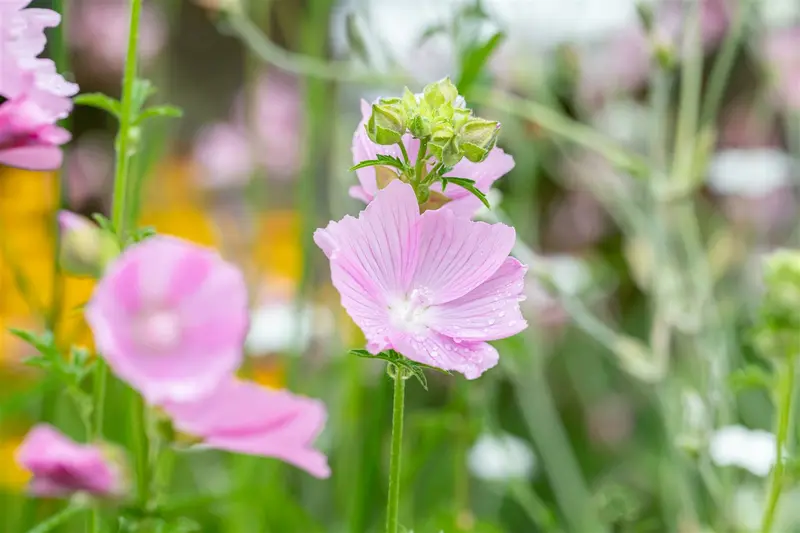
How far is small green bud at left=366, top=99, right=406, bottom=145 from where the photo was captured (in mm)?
317

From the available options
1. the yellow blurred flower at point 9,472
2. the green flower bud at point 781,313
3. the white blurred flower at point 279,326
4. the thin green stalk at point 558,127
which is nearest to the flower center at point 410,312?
the green flower bud at point 781,313

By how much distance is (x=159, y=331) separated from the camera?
234 millimetres

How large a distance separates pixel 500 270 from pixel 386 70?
528 mm

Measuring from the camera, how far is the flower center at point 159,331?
0.23m

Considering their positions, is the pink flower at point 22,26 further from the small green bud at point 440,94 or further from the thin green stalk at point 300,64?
the thin green stalk at point 300,64

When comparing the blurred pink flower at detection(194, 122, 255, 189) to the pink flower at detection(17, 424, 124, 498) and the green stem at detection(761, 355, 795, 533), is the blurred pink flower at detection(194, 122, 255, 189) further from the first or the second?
the pink flower at detection(17, 424, 124, 498)

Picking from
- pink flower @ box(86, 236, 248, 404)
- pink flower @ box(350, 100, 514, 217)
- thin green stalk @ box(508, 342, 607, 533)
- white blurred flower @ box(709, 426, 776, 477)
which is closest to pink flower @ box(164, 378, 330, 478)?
pink flower @ box(86, 236, 248, 404)

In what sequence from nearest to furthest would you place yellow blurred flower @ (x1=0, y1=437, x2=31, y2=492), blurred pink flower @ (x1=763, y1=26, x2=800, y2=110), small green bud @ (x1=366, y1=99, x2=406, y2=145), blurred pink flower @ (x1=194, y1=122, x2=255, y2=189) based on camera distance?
1. small green bud @ (x1=366, y1=99, x2=406, y2=145)
2. yellow blurred flower @ (x1=0, y1=437, x2=31, y2=492)
3. blurred pink flower @ (x1=763, y1=26, x2=800, y2=110)
4. blurred pink flower @ (x1=194, y1=122, x2=255, y2=189)

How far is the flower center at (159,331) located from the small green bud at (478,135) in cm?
12

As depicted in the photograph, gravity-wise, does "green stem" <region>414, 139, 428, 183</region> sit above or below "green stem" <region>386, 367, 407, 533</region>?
above

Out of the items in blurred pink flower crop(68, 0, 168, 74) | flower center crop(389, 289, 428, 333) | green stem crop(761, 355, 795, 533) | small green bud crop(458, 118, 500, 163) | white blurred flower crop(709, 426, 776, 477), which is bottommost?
white blurred flower crop(709, 426, 776, 477)

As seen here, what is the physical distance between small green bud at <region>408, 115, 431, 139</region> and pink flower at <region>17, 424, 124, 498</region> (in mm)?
149

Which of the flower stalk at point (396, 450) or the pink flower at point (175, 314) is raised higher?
the pink flower at point (175, 314)

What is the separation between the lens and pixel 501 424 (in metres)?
1.32
